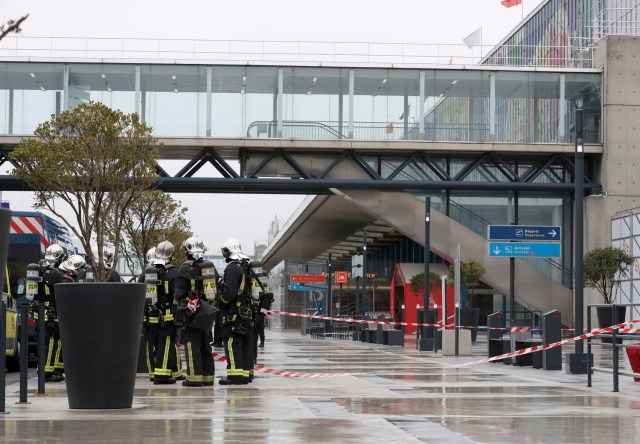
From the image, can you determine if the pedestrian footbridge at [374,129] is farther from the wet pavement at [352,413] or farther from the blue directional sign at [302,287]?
the wet pavement at [352,413]

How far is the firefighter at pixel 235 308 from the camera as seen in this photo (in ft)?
54.0

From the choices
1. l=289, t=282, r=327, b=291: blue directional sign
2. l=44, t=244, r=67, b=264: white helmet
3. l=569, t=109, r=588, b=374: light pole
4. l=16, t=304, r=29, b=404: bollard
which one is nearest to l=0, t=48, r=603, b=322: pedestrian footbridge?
l=289, t=282, r=327, b=291: blue directional sign

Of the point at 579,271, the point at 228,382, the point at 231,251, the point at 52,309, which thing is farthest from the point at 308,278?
the point at 231,251

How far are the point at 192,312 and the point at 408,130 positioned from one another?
2928 cm

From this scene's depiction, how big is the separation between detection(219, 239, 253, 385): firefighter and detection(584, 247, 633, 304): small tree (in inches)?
1032

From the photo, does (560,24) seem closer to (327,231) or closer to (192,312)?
(327,231)

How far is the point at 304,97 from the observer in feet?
146

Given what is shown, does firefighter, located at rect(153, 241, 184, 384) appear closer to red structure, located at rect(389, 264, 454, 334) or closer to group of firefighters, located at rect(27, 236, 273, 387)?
group of firefighters, located at rect(27, 236, 273, 387)

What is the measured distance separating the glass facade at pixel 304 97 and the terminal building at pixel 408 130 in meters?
0.05

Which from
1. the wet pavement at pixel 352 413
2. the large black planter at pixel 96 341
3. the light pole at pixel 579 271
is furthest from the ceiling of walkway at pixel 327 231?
the large black planter at pixel 96 341

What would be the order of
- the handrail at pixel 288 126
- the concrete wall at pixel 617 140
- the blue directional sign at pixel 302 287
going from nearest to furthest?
1. the handrail at pixel 288 126
2. the concrete wall at pixel 617 140
3. the blue directional sign at pixel 302 287

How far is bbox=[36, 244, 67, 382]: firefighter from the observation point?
17547 millimetres

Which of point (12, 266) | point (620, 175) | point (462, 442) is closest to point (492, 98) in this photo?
point (620, 175)

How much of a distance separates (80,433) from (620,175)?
38.1m
